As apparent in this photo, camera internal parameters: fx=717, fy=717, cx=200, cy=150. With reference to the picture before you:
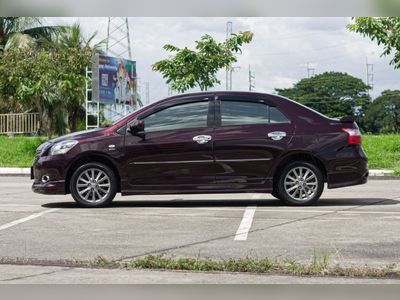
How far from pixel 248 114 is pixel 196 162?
104 centimetres

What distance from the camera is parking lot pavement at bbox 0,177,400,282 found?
21.3 ft

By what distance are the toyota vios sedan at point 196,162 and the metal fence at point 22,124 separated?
2953 centimetres

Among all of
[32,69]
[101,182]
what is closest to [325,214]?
[101,182]

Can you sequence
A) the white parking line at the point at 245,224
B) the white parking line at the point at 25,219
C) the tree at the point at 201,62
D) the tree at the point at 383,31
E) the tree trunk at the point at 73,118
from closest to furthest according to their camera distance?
the white parking line at the point at 245,224
the white parking line at the point at 25,219
the tree at the point at 383,31
the tree at the point at 201,62
the tree trunk at the point at 73,118

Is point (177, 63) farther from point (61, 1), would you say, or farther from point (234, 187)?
point (61, 1)

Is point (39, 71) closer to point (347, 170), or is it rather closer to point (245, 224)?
point (347, 170)

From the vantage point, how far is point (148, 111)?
10.4 meters

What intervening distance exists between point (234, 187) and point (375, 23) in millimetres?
11465

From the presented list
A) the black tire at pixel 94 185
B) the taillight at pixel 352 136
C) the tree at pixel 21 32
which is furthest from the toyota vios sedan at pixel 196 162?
the tree at pixel 21 32

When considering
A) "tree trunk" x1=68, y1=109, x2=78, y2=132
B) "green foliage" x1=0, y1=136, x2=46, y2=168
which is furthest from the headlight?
"tree trunk" x1=68, y1=109, x2=78, y2=132

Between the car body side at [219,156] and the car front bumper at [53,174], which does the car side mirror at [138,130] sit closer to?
the car body side at [219,156]

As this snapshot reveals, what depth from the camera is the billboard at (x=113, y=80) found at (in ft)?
124

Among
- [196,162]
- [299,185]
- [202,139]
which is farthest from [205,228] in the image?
[299,185]

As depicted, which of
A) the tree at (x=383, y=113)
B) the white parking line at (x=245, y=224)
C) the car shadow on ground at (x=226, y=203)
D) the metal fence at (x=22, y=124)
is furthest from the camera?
the tree at (x=383, y=113)
